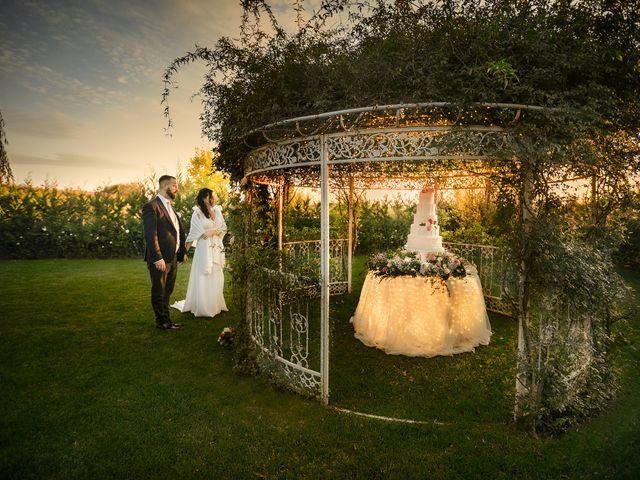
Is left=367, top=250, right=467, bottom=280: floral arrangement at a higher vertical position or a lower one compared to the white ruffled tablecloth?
higher

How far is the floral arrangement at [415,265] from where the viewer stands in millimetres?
6051

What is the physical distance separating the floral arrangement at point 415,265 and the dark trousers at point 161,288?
3.91m

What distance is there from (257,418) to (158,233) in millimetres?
4179

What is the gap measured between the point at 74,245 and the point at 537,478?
18.5 m

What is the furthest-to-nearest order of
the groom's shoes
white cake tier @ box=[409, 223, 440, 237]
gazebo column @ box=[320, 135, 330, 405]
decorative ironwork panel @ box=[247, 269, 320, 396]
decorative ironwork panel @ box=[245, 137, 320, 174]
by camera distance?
white cake tier @ box=[409, 223, 440, 237]
the groom's shoes
decorative ironwork panel @ box=[247, 269, 320, 396]
decorative ironwork panel @ box=[245, 137, 320, 174]
gazebo column @ box=[320, 135, 330, 405]

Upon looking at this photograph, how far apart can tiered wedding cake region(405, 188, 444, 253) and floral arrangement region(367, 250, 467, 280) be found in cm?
35

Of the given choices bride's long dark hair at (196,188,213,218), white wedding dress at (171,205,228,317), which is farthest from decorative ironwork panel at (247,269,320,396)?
bride's long dark hair at (196,188,213,218)

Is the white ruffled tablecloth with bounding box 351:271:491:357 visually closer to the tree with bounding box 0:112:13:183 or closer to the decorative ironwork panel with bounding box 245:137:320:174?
the decorative ironwork panel with bounding box 245:137:320:174

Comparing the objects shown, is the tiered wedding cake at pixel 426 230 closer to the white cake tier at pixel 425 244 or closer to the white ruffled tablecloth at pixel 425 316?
the white cake tier at pixel 425 244

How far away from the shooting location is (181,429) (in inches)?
151

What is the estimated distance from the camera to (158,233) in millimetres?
6785

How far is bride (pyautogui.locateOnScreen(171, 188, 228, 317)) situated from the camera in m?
7.59

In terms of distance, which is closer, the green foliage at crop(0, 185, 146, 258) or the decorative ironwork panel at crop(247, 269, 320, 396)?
the decorative ironwork panel at crop(247, 269, 320, 396)

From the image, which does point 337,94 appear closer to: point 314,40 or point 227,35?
point 314,40
